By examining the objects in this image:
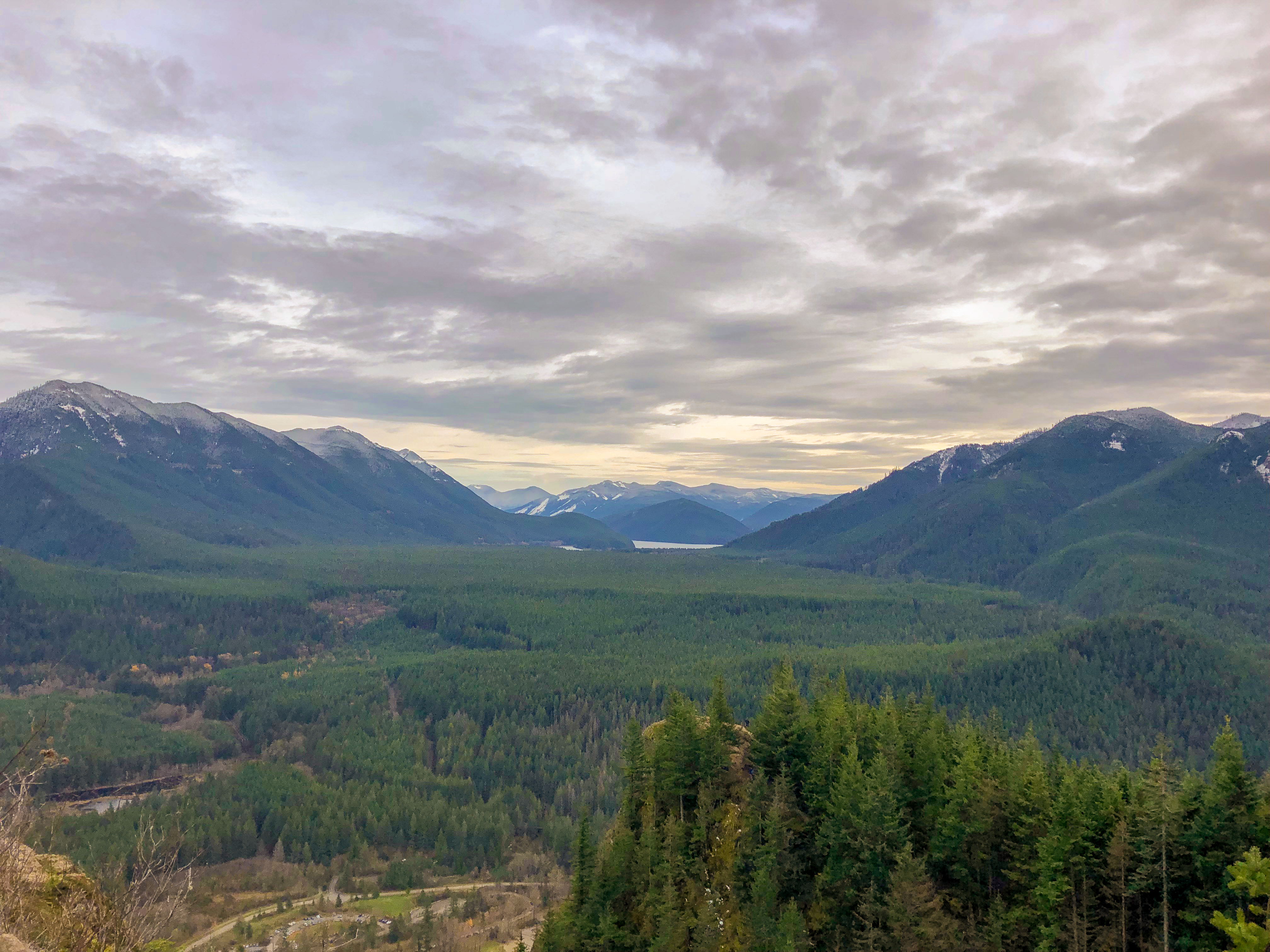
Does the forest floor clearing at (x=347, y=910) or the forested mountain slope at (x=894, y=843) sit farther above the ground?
the forested mountain slope at (x=894, y=843)

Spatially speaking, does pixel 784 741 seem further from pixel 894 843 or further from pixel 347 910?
pixel 347 910

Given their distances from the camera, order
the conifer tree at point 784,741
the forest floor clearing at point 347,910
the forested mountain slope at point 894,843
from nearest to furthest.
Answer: the forested mountain slope at point 894,843 → the conifer tree at point 784,741 → the forest floor clearing at point 347,910

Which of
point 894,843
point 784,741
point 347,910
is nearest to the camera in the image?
point 894,843

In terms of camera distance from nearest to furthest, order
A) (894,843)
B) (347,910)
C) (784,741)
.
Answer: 1. (894,843)
2. (784,741)
3. (347,910)

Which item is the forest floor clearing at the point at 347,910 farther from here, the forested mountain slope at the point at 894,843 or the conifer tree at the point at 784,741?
the conifer tree at the point at 784,741

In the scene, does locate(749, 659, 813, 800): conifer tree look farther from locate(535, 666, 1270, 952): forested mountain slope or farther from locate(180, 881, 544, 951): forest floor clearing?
locate(180, 881, 544, 951): forest floor clearing

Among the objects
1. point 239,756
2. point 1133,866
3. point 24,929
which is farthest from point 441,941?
point 239,756

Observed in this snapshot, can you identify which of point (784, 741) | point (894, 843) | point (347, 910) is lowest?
point (347, 910)

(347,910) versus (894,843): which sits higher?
(894,843)

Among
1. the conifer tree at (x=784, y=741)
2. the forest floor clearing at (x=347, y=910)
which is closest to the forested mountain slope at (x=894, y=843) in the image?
the conifer tree at (x=784, y=741)

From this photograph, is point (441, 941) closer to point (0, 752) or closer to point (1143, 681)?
point (0, 752)

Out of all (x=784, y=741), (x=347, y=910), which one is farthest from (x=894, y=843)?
(x=347, y=910)
